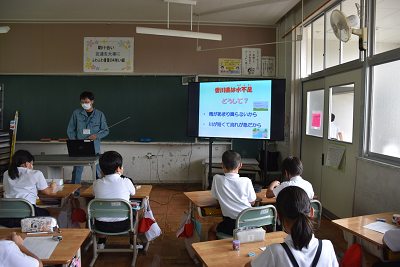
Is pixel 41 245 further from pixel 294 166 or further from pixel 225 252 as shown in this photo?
pixel 294 166

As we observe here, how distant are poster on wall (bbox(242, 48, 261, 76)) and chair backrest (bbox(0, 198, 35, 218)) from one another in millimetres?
4179

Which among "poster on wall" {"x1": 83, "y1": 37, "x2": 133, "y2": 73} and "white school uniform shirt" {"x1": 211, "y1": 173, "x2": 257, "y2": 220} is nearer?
"white school uniform shirt" {"x1": 211, "y1": 173, "x2": 257, "y2": 220}

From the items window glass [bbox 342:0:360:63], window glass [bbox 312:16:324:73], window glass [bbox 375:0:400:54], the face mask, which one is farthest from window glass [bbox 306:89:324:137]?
the face mask

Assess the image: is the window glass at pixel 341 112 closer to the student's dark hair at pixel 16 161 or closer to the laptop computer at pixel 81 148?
the laptop computer at pixel 81 148

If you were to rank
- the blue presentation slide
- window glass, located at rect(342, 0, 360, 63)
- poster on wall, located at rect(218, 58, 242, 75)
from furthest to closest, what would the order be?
poster on wall, located at rect(218, 58, 242, 75), the blue presentation slide, window glass, located at rect(342, 0, 360, 63)

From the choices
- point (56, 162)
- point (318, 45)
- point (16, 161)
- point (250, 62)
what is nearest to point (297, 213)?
point (16, 161)

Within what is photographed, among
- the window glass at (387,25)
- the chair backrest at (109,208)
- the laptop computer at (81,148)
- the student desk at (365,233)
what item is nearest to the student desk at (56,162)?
the laptop computer at (81,148)

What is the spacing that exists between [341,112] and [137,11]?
12.0 ft

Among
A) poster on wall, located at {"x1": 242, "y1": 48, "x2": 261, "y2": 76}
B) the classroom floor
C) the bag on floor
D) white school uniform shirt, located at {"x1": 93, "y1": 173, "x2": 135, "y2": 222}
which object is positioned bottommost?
the classroom floor

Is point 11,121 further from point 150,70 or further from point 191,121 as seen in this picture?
point 191,121

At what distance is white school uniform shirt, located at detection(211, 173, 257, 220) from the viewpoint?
216 cm

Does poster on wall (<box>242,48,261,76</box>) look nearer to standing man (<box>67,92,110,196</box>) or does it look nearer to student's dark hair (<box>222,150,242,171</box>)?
standing man (<box>67,92,110,196</box>)

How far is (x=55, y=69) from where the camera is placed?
512 cm

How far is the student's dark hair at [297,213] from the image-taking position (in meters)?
1.09
